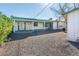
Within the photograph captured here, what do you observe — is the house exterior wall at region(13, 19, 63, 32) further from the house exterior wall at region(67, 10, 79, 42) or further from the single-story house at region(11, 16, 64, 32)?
the house exterior wall at region(67, 10, 79, 42)

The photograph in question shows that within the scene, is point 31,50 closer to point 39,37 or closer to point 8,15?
point 39,37

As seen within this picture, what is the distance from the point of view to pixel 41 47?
562 centimetres

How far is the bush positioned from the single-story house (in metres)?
0.14

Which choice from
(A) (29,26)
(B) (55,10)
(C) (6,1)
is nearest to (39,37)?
(A) (29,26)

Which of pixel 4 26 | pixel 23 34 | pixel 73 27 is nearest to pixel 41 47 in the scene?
pixel 23 34

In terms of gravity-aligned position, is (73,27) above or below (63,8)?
below

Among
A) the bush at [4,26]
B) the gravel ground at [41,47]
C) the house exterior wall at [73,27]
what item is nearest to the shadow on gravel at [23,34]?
the gravel ground at [41,47]

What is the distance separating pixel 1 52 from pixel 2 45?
0.24 m

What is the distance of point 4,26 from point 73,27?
1712mm

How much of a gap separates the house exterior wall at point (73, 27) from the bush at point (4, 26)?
143 cm

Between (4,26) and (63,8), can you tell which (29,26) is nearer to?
(4,26)

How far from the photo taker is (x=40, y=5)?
551cm

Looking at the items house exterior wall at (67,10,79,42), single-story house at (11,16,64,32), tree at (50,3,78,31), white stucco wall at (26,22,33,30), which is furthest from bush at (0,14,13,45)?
house exterior wall at (67,10,79,42)

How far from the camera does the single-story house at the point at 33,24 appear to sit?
562 centimetres
